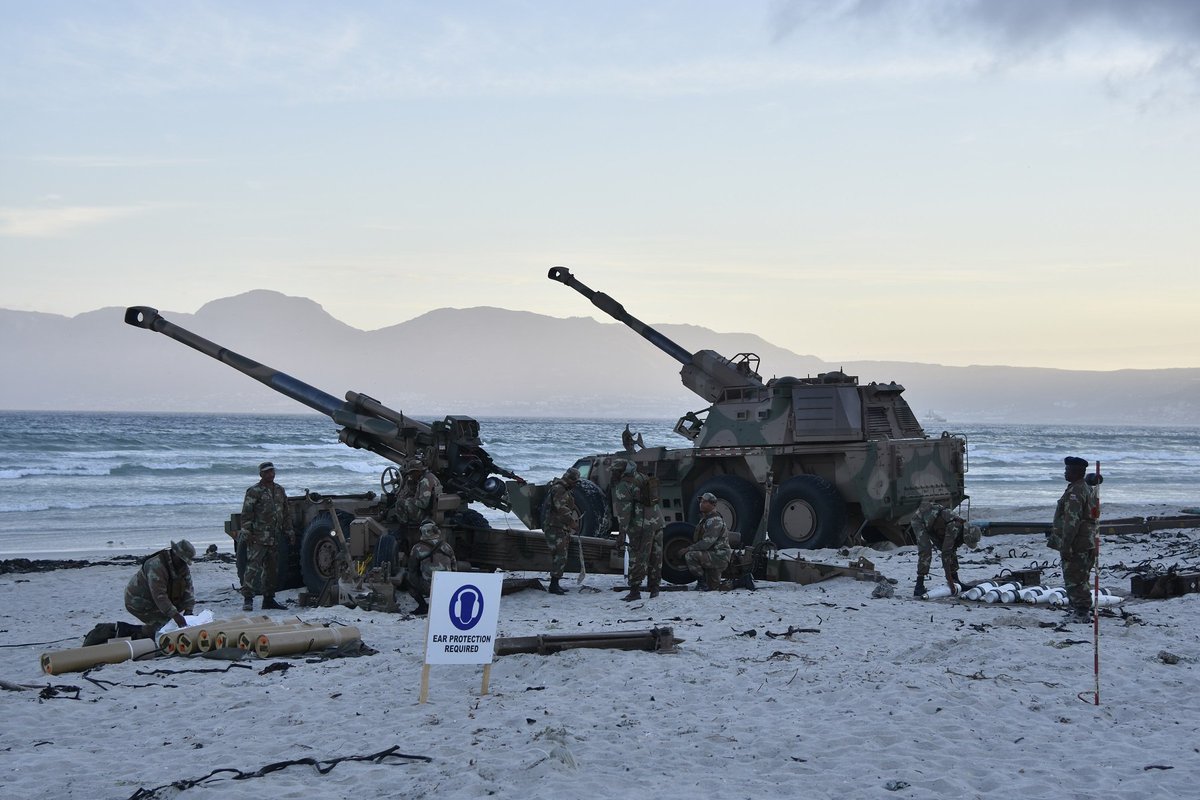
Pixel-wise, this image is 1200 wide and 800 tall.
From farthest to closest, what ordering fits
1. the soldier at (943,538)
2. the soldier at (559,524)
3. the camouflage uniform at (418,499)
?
1. the soldier at (559,524)
2. the camouflage uniform at (418,499)
3. the soldier at (943,538)

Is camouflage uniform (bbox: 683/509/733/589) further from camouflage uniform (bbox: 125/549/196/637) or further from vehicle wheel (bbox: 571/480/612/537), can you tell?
camouflage uniform (bbox: 125/549/196/637)

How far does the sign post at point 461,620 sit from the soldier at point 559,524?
17.0 ft

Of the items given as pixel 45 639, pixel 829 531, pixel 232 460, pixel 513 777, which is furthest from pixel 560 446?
pixel 513 777

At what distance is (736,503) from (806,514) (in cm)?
102

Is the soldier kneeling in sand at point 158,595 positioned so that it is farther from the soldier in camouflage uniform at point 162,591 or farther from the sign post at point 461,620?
the sign post at point 461,620

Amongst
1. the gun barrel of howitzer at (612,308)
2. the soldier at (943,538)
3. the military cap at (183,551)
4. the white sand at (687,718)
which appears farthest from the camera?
the gun barrel of howitzer at (612,308)

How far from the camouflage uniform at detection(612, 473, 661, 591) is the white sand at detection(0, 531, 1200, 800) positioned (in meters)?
1.84

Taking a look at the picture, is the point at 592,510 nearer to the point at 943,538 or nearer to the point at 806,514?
the point at 806,514

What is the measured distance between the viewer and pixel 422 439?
47.9 ft

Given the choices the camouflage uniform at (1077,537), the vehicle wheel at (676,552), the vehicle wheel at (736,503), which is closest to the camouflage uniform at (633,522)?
the vehicle wheel at (676,552)

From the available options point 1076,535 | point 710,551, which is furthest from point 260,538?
point 1076,535

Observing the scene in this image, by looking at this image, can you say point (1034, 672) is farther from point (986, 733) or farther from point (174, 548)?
point (174, 548)

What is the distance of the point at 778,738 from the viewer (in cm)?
729

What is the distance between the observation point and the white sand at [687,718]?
652cm
